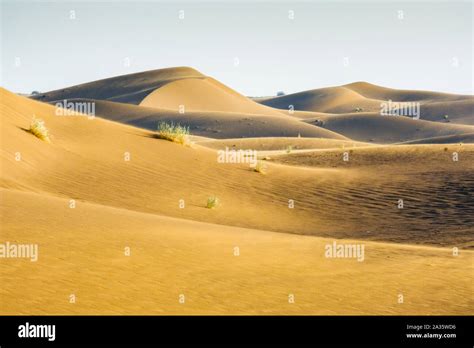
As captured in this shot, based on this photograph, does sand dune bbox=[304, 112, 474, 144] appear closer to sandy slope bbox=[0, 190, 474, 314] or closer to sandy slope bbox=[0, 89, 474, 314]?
sandy slope bbox=[0, 89, 474, 314]

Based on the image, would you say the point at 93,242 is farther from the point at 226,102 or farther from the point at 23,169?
the point at 226,102

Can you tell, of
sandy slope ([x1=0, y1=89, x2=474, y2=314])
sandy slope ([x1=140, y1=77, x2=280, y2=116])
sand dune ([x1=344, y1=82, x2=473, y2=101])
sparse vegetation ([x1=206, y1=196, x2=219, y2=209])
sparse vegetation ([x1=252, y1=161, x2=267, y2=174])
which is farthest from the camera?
sand dune ([x1=344, y1=82, x2=473, y2=101])

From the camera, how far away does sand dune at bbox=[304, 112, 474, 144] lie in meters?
78.8

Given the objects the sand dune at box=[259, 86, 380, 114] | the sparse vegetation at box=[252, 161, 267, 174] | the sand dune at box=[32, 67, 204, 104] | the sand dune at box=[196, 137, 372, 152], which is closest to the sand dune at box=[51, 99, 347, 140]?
the sand dune at box=[196, 137, 372, 152]

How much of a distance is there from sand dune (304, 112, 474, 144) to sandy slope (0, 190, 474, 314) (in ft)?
219

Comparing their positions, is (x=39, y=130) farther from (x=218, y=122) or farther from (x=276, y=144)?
(x=218, y=122)

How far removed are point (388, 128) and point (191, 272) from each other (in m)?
75.2

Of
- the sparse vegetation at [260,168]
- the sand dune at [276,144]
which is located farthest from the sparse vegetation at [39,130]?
→ the sand dune at [276,144]

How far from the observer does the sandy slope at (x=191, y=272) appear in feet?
26.8

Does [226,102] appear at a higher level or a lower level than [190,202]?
higher

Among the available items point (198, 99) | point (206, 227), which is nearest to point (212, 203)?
point (206, 227)
